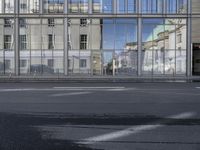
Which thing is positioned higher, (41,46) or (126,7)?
(126,7)

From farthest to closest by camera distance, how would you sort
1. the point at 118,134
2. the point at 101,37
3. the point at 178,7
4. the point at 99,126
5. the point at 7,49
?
the point at 101,37 < the point at 178,7 < the point at 7,49 < the point at 99,126 < the point at 118,134

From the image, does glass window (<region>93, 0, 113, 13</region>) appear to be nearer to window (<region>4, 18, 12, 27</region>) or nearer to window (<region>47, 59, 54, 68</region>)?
window (<region>47, 59, 54, 68</region>)

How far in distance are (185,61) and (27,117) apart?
3566 cm

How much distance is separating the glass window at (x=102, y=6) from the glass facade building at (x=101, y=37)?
2 centimetres

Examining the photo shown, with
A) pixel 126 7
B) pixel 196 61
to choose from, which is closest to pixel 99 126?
pixel 126 7

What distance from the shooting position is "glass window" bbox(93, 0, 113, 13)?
45750 mm

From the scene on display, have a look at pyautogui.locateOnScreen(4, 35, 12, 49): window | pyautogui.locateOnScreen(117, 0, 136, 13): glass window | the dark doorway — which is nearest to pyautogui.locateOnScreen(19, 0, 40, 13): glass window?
pyautogui.locateOnScreen(4, 35, 12, 49): window

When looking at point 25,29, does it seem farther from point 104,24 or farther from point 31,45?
point 104,24

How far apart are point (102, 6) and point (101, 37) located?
10.3ft

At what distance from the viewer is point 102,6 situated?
46000 millimetres

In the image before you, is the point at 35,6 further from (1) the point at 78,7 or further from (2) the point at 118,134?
(2) the point at 118,134

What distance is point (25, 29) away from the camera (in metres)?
45.8

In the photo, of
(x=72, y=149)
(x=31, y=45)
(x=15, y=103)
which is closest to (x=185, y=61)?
(x=31, y=45)

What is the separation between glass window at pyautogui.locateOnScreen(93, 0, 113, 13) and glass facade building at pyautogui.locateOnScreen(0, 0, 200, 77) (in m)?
0.02
